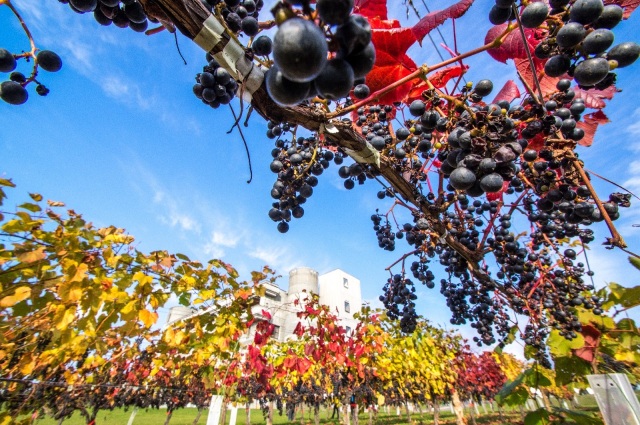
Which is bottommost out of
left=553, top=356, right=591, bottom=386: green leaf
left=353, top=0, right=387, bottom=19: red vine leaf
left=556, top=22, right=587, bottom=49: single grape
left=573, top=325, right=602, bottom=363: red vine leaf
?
left=553, top=356, right=591, bottom=386: green leaf

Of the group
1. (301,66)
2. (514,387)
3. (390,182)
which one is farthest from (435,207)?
(514,387)

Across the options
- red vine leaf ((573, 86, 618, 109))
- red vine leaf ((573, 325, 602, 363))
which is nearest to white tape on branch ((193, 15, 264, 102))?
red vine leaf ((573, 86, 618, 109))

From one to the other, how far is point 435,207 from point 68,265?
3179 millimetres

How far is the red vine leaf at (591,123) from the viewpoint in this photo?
197cm

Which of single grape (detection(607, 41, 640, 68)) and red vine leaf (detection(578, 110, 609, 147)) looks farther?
red vine leaf (detection(578, 110, 609, 147))

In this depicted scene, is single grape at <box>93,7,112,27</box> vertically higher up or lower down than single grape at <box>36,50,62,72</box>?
higher up

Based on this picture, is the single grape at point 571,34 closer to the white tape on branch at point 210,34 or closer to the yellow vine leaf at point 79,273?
the white tape on branch at point 210,34

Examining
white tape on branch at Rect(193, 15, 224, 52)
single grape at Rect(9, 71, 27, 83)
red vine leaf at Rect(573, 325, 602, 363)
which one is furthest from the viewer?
red vine leaf at Rect(573, 325, 602, 363)

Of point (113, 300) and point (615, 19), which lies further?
point (113, 300)

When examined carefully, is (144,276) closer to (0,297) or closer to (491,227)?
(0,297)

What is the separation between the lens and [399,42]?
1.58 meters

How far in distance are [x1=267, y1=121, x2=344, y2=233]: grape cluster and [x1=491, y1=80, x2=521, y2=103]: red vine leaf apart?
141cm

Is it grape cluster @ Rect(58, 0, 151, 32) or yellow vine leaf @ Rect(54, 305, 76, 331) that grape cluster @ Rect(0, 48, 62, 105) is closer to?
grape cluster @ Rect(58, 0, 151, 32)

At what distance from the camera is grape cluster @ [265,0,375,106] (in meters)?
0.48
